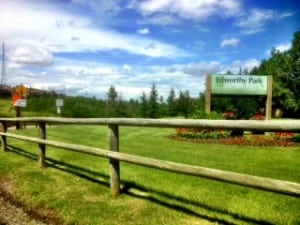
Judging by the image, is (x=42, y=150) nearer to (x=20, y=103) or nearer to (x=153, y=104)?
(x=20, y=103)

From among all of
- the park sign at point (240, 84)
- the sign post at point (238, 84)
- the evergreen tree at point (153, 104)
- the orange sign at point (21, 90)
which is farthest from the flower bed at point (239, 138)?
the evergreen tree at point (153, 104)

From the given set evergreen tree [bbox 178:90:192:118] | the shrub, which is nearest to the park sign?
the shrub

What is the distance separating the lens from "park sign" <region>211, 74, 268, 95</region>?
826 inches

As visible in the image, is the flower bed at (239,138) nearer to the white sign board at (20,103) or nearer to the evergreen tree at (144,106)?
the white sign board at (20,103)

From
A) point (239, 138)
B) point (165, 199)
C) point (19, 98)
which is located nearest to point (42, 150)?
point (165, 199)

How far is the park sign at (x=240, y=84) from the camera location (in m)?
21.0

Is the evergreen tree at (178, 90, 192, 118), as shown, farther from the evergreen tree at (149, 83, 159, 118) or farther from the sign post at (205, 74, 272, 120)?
the sign post at (205, 74, 272, 120)

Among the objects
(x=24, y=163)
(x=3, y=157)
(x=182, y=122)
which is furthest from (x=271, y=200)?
(x=3, y=157)

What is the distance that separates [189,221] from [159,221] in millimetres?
400

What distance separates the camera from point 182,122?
5051mm

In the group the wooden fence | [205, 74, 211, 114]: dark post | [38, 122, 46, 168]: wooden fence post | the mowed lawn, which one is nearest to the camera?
the wooden fence

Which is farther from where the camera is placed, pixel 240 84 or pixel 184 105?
pixel 184 105

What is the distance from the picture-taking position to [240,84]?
2131 cm

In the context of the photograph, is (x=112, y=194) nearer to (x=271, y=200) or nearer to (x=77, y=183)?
(x=77, y=183)
